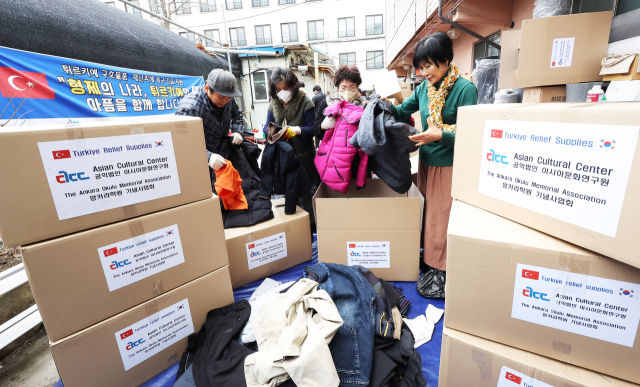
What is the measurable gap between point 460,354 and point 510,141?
63 centimetres

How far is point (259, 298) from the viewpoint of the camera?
145cm

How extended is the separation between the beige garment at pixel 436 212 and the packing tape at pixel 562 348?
2.57ft

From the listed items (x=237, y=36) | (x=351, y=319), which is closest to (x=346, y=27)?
(x=237, y=36)

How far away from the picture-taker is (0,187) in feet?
2.64

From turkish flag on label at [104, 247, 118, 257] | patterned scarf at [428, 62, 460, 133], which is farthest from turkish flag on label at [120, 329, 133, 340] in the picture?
patterned scarf at [428, 62, 460, 133]

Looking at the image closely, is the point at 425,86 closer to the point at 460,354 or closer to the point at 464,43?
the point at 460,354

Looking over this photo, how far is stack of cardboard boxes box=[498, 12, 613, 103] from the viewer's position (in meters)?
1.66

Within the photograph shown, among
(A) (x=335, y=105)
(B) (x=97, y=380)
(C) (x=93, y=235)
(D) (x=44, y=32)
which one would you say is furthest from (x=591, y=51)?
(D) (x=44, y=32)

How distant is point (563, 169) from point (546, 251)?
0.64 feet

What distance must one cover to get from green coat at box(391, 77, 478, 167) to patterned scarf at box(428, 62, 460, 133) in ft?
0.08

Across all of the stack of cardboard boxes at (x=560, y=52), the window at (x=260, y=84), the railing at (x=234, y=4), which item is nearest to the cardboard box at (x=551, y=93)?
the stack of cardboard boxes at (x=560, y=52)

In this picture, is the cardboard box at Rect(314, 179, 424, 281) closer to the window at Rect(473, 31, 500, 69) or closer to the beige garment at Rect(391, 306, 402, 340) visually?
the beige garment at Rect(391, 306, 402, 340)

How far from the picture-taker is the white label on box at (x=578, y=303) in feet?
2.02

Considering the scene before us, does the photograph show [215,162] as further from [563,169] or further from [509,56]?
[509,56]
